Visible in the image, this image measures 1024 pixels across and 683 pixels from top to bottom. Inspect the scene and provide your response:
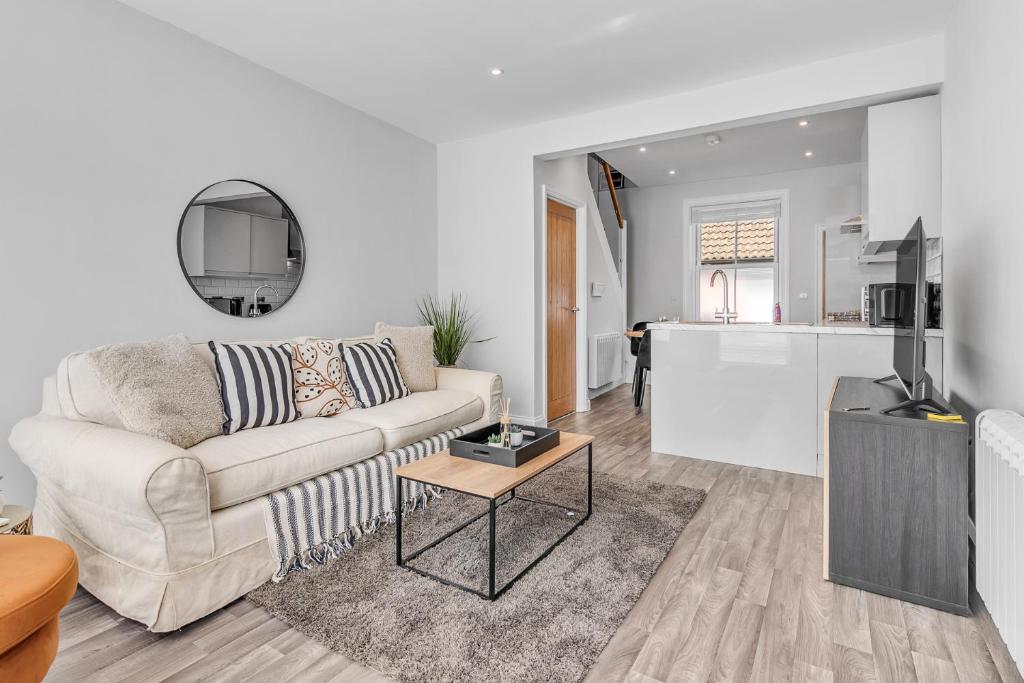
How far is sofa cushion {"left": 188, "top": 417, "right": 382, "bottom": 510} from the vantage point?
202cm

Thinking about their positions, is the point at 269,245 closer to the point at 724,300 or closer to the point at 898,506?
the point at 898,506

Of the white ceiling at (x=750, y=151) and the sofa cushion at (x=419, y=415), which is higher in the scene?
the white ceiling at (x=750, y=151)

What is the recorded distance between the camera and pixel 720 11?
281cm

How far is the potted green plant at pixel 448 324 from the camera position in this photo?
434cm

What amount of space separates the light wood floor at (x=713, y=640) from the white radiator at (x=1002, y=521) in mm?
197

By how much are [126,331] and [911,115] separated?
4.56 m

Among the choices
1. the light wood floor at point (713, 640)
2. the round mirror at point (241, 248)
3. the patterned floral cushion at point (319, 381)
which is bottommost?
the light wood floor at point (713, 640)

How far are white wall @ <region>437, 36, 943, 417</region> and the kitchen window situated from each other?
332 centimetres

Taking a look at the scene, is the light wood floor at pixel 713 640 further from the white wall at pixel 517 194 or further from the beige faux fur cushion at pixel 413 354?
the white wall at pixel 517 194

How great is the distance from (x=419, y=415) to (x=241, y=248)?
1521 millimetres

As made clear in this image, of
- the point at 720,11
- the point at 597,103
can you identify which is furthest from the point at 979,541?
the point at 597,103

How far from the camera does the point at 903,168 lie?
3348mm

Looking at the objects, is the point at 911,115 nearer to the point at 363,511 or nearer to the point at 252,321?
the point at 363,511

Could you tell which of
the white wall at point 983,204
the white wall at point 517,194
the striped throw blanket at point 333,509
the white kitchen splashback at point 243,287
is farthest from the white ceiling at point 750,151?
the striped throw blanket at point 333,509
